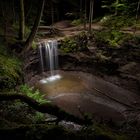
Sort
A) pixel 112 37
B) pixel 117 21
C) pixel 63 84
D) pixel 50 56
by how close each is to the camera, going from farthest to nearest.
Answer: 1. pixel 117 21
2. pixel 50 56
3. pixel 112 37
4. pixel 63 84

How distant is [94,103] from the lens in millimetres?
11789

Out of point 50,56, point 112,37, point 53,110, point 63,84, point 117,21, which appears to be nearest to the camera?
point 53,110

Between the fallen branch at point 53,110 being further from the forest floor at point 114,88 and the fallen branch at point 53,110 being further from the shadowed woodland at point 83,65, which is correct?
the forest floor at point 114,88

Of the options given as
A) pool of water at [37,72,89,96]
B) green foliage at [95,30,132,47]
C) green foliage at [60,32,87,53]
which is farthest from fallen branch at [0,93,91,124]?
green foliage at [60,32,87,53]

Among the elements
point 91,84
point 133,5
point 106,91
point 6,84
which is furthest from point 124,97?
point 133,5

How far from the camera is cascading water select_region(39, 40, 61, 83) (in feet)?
52.9

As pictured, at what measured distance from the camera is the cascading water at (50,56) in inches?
634

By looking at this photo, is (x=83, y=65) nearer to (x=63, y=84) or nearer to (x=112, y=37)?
(x=63, y=84)

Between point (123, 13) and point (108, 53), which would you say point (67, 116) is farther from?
point (123, 13)

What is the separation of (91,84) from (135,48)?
13.0ft

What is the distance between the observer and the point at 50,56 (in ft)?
54.2

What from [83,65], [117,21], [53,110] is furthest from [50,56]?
[53,110]

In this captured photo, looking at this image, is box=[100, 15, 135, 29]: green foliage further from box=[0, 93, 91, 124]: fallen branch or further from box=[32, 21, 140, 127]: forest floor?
box=[0, 93, 91, 124]: fallen branch

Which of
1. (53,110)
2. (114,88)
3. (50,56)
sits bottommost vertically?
(114,88)
